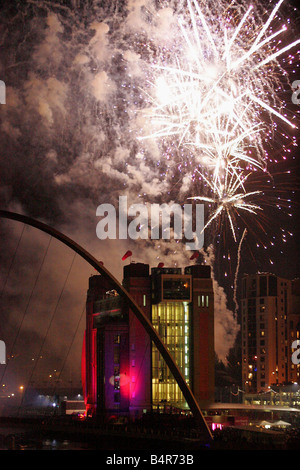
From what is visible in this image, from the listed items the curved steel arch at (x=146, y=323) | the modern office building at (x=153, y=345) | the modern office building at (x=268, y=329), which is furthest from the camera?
the modern office building at (x=268, y=329)

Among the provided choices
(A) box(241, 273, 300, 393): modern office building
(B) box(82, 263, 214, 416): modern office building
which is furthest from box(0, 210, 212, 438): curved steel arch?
(A) box(241, 273, 300, 393): modern office building

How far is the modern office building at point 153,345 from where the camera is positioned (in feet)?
309

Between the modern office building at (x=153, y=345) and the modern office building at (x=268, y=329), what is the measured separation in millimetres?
55440

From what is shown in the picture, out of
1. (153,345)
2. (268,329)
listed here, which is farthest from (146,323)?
(268,329)

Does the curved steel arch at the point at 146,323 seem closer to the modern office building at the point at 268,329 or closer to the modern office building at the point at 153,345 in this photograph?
the modern office building at the point at 153,345

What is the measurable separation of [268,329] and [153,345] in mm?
63594

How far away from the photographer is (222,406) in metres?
86.9

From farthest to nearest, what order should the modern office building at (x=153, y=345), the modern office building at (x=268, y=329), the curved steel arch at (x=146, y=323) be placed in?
the modern office building at (x=268, y=329), the modern office building at (x=153, y=345), the curved steel arch at (x=146, y=323)

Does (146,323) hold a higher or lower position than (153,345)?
higher

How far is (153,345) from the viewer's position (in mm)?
95312

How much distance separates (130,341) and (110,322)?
4.23m

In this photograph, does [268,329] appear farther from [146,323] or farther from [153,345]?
[146,323]

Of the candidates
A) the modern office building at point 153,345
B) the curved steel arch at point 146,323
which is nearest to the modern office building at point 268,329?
the modern office building at point 153,345
